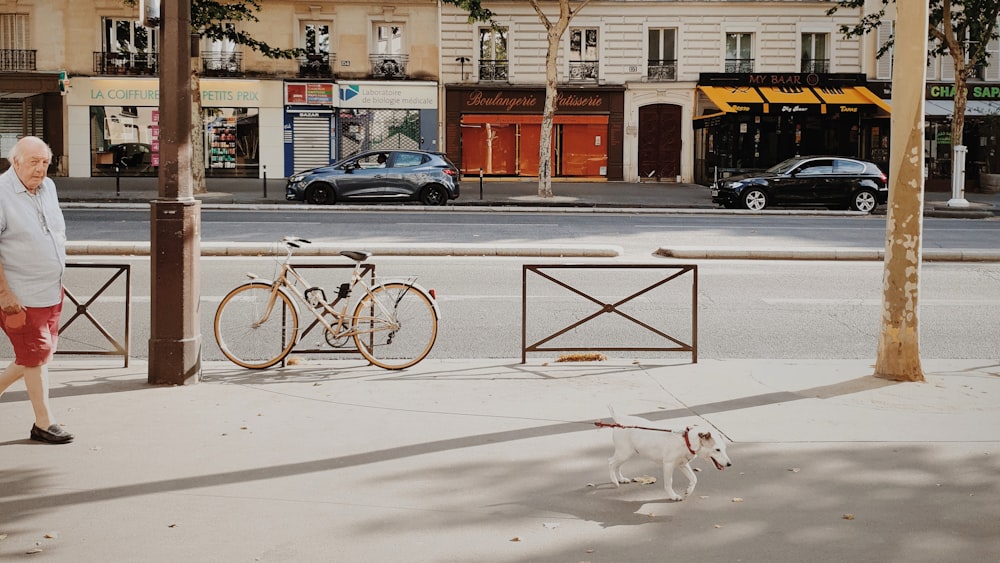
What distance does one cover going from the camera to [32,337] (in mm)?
5930

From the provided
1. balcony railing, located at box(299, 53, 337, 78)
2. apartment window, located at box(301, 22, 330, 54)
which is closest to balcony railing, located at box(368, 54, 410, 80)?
balcony railing, located at box(299, 53, 337, 78)

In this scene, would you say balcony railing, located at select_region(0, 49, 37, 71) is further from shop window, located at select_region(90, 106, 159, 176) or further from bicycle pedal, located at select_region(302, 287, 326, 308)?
bicycle pedal, located at select_region(302, 287, 326, 308)

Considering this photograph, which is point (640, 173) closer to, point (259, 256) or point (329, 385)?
point (259, 256)

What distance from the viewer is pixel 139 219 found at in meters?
21.1

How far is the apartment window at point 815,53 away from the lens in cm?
3928

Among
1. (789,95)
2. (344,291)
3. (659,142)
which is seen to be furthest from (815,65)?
(344,291)

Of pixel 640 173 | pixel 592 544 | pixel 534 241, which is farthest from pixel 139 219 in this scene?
pixel 640 173

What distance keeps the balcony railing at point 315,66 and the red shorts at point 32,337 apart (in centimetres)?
3304

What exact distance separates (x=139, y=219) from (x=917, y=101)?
16769 mm

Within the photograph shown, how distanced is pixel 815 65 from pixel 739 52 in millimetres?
2824

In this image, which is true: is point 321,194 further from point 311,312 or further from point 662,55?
point 311,312

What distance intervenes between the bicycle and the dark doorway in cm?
3180

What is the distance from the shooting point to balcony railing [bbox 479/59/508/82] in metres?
38.8

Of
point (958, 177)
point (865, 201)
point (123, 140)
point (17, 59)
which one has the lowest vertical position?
point (865, 201)
